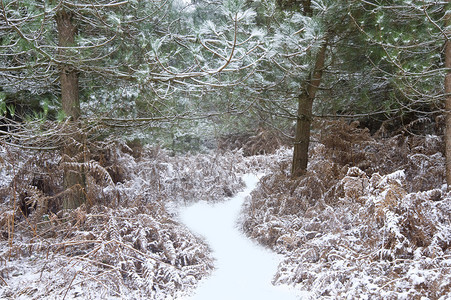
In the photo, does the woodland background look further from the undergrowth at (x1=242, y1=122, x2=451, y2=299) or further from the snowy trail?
the snowy trail

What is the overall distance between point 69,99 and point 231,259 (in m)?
3.44

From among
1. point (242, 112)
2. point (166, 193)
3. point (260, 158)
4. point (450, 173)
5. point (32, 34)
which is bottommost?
point (166, 193)

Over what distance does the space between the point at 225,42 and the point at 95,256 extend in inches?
116

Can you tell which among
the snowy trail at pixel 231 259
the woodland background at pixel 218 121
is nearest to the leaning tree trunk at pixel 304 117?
the woodland background at pixel 218 121

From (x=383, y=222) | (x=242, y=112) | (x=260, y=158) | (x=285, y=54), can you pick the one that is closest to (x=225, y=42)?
(x=285, y=54)

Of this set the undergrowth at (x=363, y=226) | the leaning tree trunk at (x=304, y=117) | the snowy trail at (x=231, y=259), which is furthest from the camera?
the leaning tree trunk at (x=304, y=117)

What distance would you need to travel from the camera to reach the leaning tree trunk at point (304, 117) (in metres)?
6.12

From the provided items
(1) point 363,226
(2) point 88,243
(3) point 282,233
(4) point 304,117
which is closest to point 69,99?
(2) point 88,243

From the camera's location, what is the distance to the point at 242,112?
614 centimetres

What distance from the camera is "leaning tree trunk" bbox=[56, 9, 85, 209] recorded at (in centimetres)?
482

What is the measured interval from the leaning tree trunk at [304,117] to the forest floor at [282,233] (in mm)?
379

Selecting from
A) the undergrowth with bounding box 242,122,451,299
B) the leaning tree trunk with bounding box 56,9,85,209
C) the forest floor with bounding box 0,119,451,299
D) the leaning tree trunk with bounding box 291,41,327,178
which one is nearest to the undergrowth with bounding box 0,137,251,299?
the forest floor with bounding box 0,119,451,299

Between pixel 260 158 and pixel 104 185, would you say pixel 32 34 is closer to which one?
pixel 104 185

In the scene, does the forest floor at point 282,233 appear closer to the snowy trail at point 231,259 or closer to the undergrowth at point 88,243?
the undergrowth at point 88,243
